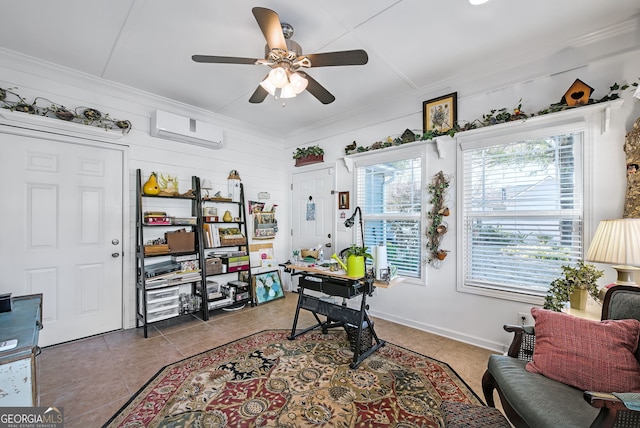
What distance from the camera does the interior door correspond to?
13.9ft

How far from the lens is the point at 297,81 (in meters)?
2.15

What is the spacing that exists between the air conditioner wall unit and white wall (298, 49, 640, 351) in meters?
1.82

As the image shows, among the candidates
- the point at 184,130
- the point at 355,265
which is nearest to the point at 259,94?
the point at 184,130

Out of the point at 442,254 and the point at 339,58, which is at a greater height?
the point at 339,58

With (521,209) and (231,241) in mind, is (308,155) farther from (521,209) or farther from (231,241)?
(521,209)

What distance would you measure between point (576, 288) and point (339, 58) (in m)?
2.34

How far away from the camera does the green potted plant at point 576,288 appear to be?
6.30 ft

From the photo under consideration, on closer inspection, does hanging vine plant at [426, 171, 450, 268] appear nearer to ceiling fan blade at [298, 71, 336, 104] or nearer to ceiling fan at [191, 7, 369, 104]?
ceiling fan blade at [298, 71, 336, 104]

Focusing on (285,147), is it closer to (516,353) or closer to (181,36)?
(181,36)

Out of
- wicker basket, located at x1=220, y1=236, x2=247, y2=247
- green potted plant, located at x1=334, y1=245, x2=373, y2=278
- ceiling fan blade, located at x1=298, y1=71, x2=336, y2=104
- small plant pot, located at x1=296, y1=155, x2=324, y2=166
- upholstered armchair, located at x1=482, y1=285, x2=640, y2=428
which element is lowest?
Answer: upholstered armchair, located at x1=482, y1=285, x2=640, y2=428

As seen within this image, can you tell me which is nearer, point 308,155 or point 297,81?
point 297,81

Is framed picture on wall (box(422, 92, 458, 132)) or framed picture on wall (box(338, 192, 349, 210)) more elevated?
framed picture on wall (box(422, 92, 458, 132))

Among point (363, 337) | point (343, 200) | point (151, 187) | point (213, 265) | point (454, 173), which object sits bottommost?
point (363, 337)

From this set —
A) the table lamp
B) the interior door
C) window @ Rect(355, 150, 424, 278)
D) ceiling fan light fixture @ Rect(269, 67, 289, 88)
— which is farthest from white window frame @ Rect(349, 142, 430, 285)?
ceiling fan light fixture @ Rect(269, 67, 289, 88)
